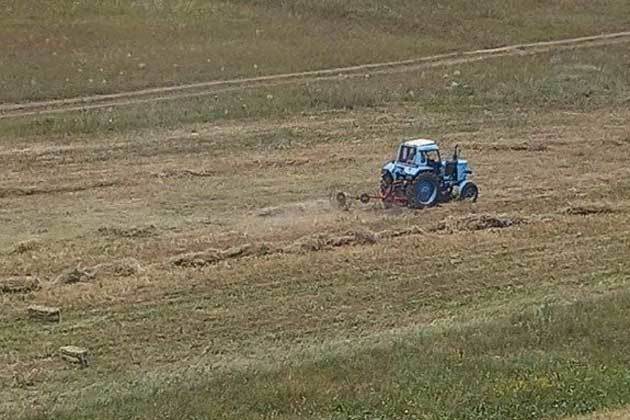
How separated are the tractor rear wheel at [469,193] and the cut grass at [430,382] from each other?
31.7ft

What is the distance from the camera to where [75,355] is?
66.6 ft

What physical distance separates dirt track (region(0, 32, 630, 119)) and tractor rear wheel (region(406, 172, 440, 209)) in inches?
669

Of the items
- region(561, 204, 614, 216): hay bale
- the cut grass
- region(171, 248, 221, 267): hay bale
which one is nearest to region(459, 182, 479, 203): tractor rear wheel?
region(561, 204, 614, 216): hay bale

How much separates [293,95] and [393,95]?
362 centimetres

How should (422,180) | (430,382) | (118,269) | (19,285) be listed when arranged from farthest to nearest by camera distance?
1. (422,180)
2. (118,269)
3. (19,285)
4. (430,382)

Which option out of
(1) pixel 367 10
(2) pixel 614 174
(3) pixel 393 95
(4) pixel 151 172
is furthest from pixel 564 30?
(4) pixel 151 172

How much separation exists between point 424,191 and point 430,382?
11.9 meters

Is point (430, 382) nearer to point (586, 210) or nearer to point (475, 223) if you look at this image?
point (475, 223)

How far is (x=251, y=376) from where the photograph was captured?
61.5ft

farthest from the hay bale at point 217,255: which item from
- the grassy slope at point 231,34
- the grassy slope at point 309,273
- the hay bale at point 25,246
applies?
the grassy slope at point 231,34

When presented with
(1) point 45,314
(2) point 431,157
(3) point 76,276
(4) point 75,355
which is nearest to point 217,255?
(3) point 76,276

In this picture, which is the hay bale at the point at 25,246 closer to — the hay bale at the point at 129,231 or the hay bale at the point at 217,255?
the hay bale at the point at 129,231

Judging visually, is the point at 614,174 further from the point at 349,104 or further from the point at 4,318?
the point at 4,318

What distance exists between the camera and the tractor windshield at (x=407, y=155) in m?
30.3
